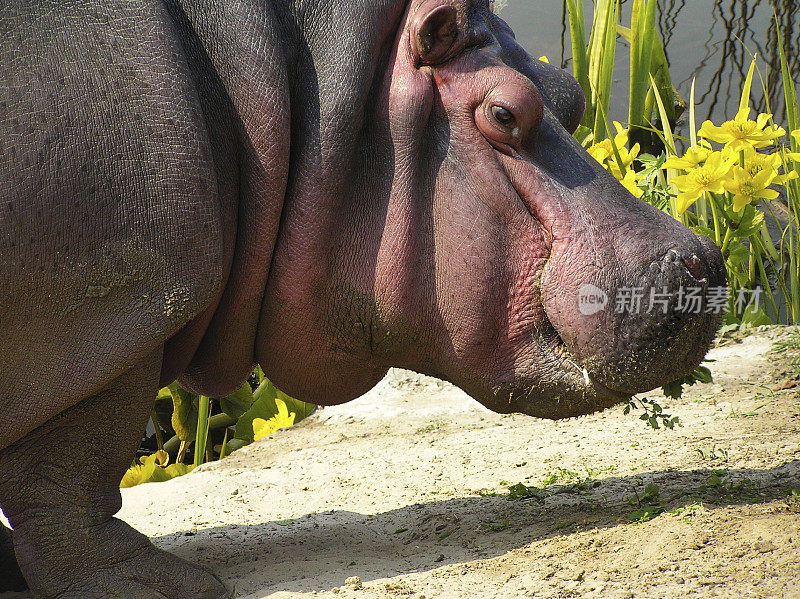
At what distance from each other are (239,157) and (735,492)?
1.53m

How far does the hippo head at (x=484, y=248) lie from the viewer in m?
1.98

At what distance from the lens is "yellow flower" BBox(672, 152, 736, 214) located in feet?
10.9

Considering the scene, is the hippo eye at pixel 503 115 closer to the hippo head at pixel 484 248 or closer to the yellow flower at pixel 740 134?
the hippo head at pixel 484 248

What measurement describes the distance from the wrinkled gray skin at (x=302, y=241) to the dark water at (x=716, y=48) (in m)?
4.94

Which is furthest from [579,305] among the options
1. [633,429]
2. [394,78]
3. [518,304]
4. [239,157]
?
[633,429]

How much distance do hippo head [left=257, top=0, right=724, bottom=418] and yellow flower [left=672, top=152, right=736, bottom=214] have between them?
137 cm

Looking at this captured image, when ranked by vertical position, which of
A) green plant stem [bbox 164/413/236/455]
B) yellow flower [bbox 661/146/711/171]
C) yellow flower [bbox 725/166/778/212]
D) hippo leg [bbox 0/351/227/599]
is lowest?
green plant stem [bbox 164/413/236/455]

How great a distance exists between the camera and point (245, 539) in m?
2.70

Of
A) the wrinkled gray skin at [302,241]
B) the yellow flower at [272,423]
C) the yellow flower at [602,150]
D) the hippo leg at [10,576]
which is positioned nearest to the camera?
the wrinkled gray skin at [302,241]

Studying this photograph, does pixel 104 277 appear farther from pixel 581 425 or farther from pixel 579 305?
pixel 581 425

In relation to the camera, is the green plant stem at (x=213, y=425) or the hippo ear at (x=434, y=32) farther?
the green plant stem at (x=213, y=425)

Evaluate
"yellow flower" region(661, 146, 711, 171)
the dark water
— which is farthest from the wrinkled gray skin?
the dark water

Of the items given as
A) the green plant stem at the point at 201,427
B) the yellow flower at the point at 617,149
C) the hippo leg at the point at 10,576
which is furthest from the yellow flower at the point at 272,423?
the hippo leg at the point at 10,576

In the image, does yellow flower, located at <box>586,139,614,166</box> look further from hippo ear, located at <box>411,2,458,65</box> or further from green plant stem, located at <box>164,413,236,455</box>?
A: green plant stem, located at <box>164,413,236,455</box>
